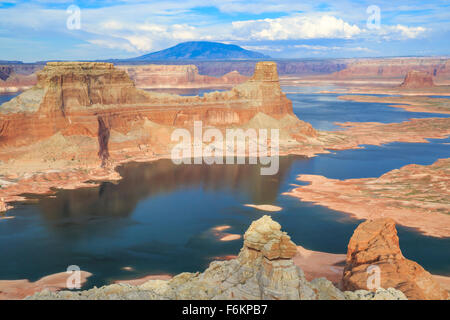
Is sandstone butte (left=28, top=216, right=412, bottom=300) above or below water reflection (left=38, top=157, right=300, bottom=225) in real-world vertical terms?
above

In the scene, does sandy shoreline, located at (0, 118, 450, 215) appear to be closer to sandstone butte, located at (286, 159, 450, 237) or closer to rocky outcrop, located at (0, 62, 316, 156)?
rocky outcrop, located at (0, 62, 316, 156)


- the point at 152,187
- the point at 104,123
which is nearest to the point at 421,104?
the point at 104,123

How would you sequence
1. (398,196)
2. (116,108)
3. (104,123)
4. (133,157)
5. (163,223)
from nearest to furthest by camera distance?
(163,223), (398,196), (133,157), (104,123), (116,108)

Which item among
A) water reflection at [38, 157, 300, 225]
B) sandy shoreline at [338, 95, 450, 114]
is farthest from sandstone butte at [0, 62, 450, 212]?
sandy shoreline at [338, 95, 450, 114]

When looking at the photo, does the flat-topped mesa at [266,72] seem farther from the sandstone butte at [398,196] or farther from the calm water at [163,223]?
the sandstone butte at [398,196]

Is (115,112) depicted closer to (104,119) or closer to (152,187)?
(104,119)

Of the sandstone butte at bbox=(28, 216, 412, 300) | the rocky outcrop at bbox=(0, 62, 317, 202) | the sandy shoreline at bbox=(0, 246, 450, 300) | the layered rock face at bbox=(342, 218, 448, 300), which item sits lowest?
the sandy shoreline at bbox=(0, 246, 450, 300)
